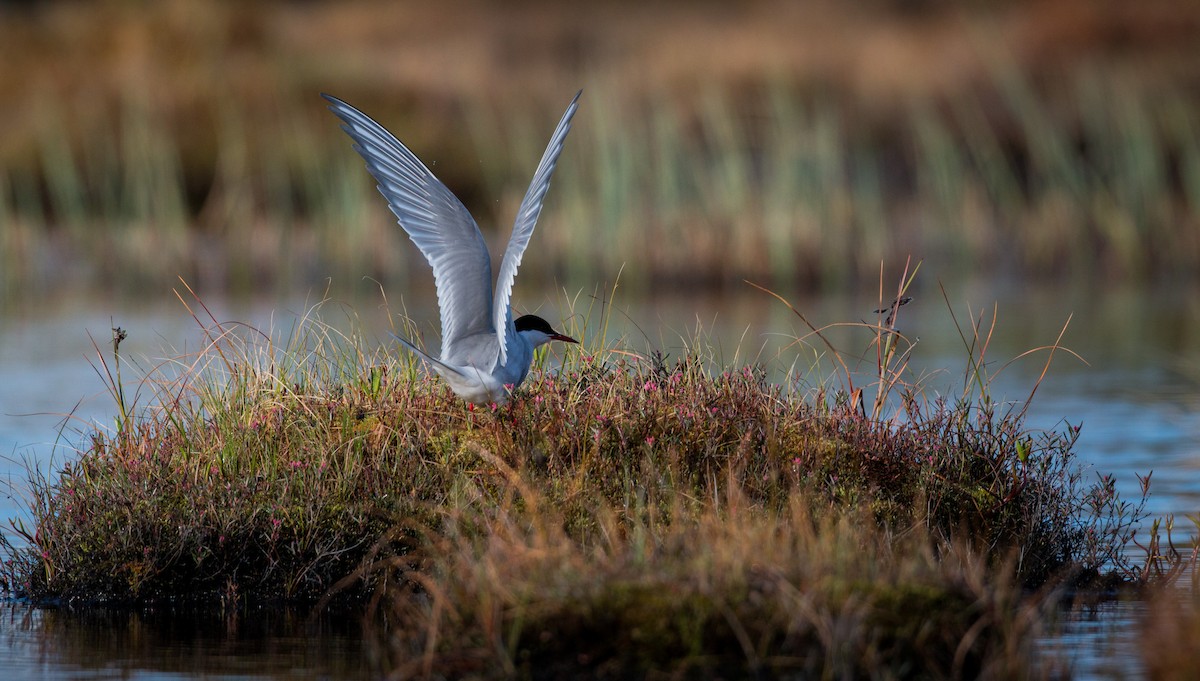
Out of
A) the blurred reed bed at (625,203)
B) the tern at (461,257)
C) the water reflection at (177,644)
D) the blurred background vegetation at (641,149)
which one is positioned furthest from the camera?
the blurred background vegetation at (641,149)

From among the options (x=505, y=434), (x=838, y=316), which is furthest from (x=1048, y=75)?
(x=505, y=434)

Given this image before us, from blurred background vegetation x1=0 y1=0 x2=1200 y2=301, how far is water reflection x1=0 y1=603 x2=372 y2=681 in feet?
37.3

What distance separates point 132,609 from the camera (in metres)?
6.64

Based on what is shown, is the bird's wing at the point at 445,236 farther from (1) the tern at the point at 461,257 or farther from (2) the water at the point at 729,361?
(2) the water at the point at 729,361

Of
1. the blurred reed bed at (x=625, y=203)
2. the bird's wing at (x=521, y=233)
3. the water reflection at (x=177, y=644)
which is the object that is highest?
the blurred reed bed at (x=625, y=203)

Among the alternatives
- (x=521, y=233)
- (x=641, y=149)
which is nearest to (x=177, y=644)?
(x=521, y=233)

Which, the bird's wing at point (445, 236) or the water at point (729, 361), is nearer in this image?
the water at point (729, 361)

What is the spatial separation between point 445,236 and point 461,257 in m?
0.12

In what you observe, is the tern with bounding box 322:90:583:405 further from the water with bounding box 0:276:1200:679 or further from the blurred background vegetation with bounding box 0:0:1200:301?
the blurred background vegetation with bounding box 0:0:1200:301

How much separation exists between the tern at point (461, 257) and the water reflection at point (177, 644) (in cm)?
125

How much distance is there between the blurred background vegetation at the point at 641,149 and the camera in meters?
18.6

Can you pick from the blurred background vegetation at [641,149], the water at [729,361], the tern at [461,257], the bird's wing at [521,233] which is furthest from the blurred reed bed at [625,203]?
the bird's wing at [521,233]

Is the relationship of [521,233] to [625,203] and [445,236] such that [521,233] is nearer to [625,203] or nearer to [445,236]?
[445,236]

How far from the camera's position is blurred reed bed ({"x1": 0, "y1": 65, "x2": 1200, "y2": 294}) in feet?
60.5
